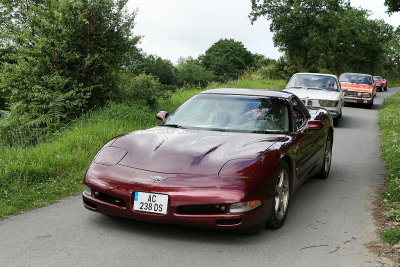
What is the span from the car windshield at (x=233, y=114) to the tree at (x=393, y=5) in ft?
57.5

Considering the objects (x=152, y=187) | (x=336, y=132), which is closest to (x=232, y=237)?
(x=152, y=187)

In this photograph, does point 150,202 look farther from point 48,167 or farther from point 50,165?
point 50,165

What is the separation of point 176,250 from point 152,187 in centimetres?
59

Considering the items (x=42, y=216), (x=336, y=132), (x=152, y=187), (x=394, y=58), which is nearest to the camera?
(x=152, y=187)

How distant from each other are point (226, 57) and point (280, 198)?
353ft

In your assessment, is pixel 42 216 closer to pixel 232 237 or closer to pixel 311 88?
pixel 232 237

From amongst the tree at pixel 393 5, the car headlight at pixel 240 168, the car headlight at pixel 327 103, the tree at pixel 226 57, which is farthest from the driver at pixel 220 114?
the tree at pixel 226 57

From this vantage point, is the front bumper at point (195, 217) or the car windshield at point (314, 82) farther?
the car windshield at point (314, 82)

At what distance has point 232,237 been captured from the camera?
4348mm

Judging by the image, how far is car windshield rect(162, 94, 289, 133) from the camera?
17.7 ft

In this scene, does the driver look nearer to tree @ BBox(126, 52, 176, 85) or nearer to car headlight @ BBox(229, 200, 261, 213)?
car headlight @ BBox(229, 200, 261, 213)

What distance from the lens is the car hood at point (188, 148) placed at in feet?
14.1

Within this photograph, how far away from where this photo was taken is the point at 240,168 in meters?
4.22

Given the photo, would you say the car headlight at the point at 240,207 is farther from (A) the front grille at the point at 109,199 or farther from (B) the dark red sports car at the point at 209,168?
(A) the front grille at the point at 109,199
